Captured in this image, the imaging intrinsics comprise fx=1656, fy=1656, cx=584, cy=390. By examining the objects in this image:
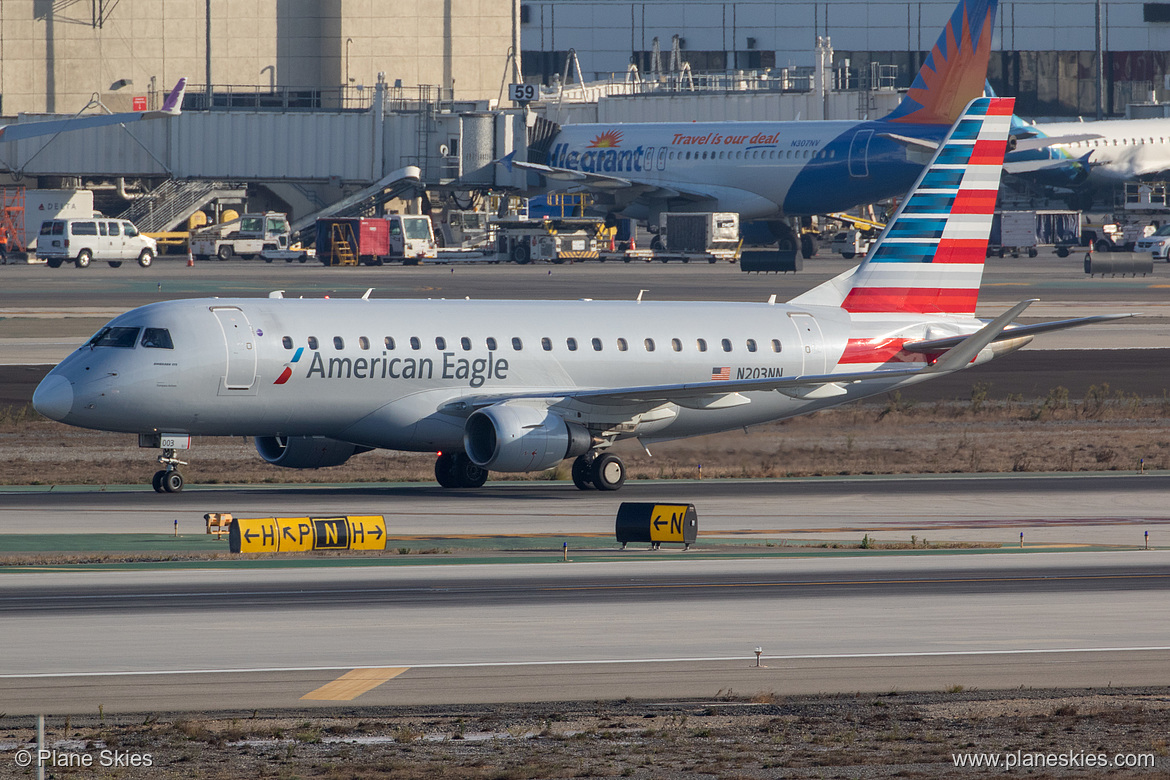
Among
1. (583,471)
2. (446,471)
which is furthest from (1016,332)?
(446,471)

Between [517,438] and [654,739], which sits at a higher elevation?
[517,438]

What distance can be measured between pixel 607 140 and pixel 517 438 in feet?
275

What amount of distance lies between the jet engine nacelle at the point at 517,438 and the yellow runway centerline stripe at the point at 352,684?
619 inches

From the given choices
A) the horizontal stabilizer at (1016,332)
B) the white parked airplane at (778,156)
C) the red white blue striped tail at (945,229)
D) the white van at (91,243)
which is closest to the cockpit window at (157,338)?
the red white blue striped tail at (945,229)

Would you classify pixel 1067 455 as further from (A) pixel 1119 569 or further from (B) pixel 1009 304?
(B) pixel 1009 304

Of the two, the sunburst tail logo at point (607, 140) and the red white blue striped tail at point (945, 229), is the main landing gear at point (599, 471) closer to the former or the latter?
the red white blue striped tail at point (945, 229)

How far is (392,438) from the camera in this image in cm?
3578

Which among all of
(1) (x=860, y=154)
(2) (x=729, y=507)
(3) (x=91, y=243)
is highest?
(1) (x=860, y=154)

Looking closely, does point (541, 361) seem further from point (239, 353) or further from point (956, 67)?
point (956, 67)

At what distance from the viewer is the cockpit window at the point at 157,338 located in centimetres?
3441

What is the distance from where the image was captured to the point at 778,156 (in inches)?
4336

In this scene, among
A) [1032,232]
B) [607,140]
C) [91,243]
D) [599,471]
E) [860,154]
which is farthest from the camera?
[1032,232]

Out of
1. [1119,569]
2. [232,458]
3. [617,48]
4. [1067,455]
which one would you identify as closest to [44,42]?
[617,48]

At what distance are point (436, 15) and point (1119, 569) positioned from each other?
126 m
